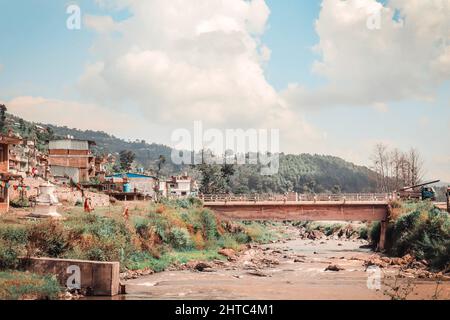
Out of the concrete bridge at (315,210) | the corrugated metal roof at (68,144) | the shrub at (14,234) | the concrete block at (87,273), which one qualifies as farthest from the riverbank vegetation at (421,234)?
the corrugated metal roof at (68,144)

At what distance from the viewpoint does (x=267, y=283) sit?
33094mm

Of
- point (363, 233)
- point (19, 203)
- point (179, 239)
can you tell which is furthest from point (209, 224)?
point (363, 233)

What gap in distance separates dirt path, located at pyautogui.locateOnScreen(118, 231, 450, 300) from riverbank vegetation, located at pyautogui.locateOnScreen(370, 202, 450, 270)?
340 cm

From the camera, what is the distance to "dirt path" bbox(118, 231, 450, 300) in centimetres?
2756

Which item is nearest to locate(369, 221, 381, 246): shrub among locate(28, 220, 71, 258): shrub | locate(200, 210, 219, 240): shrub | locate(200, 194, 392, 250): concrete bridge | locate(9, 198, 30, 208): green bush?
locate(200, 194, 392, 250): concrete bridge

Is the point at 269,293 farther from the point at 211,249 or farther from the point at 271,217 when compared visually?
the point at 271,217

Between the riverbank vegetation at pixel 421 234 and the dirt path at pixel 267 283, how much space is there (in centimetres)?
340

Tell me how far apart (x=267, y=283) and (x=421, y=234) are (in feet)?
62.0

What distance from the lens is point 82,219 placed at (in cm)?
3522

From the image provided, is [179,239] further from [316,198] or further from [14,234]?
[14,234]

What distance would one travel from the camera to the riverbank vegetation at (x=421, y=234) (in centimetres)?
3888

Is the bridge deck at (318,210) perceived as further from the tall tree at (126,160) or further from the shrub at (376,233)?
the tall tree at (126,160)

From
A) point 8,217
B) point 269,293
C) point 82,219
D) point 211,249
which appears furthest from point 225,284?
point 211,249

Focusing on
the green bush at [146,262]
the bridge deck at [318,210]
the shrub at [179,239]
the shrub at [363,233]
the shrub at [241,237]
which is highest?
the bridge deck at [318,210]
